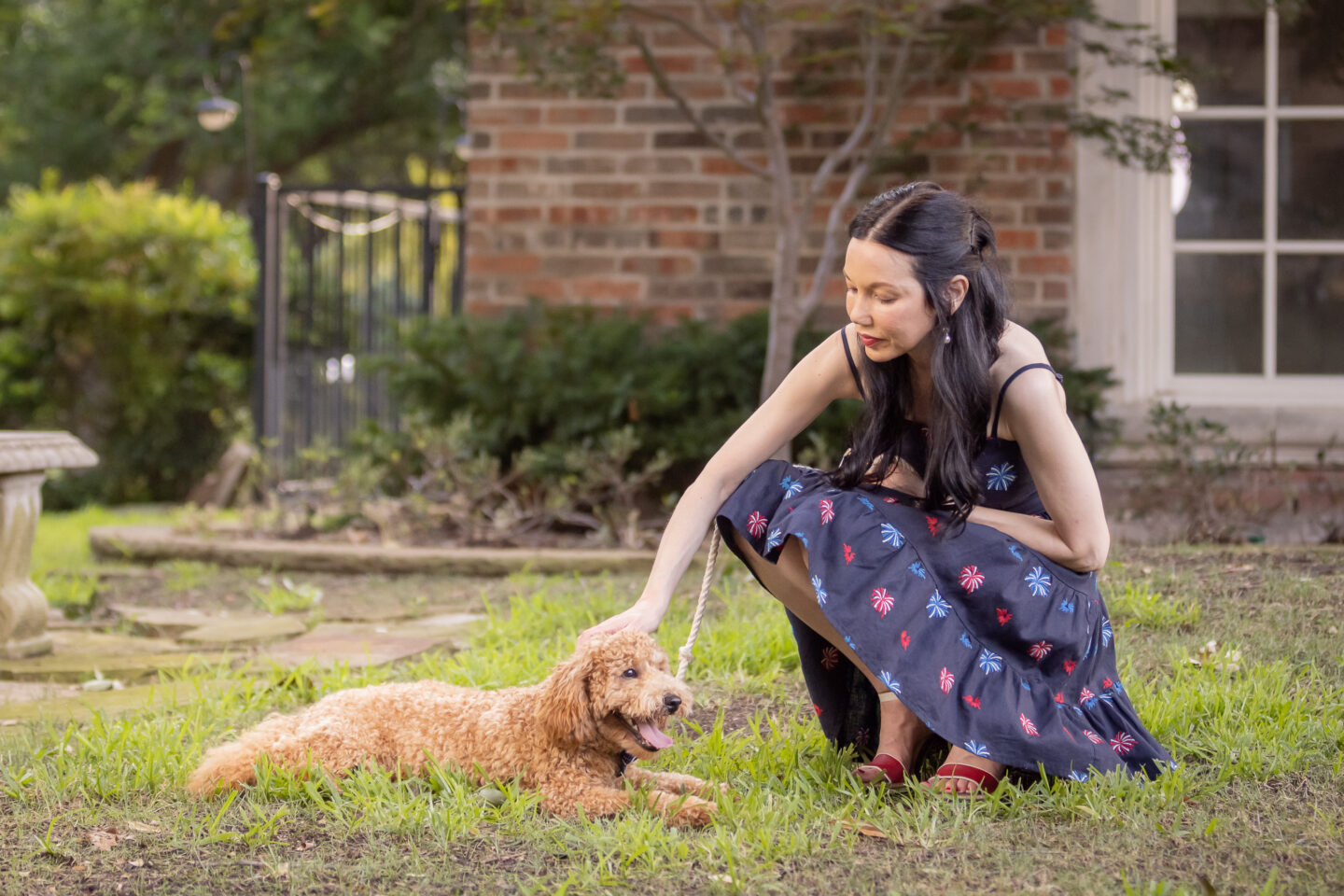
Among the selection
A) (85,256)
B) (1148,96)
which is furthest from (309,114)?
(1148,96)

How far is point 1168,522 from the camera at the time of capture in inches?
212

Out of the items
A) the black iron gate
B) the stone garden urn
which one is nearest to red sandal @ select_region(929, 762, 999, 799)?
the stone garden urn

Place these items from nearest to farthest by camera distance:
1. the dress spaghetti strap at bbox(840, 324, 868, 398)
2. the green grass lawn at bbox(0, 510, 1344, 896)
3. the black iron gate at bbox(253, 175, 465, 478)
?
the green grass lawn at bbox(0, 510, 1344, 896)
the dress spaghetti strap at bbox(840, 324, 868, 398)
the black iron gate at bbox(253, 175, 465, 478)

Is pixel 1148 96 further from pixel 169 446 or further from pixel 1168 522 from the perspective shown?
pixel 169 446

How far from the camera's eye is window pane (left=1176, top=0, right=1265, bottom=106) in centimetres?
586

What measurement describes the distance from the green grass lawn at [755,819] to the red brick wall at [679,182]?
3.06 meters

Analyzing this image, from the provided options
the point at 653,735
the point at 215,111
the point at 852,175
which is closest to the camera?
the point at 653,735

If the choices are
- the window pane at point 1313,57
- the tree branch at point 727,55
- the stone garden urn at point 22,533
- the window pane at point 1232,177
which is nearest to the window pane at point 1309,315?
the window pane at point 1232,177

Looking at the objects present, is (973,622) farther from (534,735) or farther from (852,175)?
(852,175)

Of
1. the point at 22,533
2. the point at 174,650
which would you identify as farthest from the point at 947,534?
the point at 22,533

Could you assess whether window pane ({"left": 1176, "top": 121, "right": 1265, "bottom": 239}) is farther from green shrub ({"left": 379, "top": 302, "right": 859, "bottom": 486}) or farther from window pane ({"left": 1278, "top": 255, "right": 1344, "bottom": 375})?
green shrub ({"left": 379, "top": 302, "right": 859, "bottom": 486})

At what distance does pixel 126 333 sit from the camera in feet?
31.6

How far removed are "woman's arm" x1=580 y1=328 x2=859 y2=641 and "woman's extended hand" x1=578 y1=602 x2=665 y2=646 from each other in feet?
0.39

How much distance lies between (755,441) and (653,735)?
755mm
